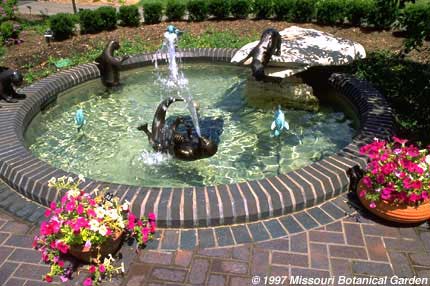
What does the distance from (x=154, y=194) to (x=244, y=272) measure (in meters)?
1.39

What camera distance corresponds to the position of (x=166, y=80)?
9.52 meters

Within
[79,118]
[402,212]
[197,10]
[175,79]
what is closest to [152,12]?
[197,10]

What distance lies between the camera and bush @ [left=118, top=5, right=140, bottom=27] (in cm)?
1313

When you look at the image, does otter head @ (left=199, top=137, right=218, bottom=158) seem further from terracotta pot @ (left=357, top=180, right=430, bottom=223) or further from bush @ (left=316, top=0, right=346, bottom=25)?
bush @ (left=316, top=0, right=346, bottom=25)

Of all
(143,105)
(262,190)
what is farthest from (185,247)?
(143,105)

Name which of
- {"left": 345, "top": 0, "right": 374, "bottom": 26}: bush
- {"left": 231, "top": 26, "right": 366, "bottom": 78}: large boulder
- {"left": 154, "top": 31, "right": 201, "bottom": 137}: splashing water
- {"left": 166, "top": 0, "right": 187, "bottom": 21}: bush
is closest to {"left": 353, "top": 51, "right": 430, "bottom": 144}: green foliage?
{"left": 231, "top": 26, "right": 366, "bottom": 78}: large boulder

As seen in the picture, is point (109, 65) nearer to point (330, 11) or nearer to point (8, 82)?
point (8, 82)

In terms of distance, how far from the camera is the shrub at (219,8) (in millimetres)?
13336

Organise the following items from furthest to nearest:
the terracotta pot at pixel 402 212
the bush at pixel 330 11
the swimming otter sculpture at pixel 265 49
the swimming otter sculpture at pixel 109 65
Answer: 1. the bush at pixel 330 11
2. the swimming otter sculpture at pixel 109 65
3. the swimming otter sculpture at pixel 265 49
4. the terracotta pot at pixel 402 212

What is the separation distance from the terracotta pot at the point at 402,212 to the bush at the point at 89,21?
10.8 m

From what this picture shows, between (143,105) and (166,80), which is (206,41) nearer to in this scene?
(166,80)

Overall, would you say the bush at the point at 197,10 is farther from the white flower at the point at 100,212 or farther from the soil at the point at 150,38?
the white flower at the point at 100,212

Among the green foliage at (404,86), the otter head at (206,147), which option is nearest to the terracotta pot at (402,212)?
the green foliage at (404,86)

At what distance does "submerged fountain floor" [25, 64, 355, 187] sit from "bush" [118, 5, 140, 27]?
4.86 m
